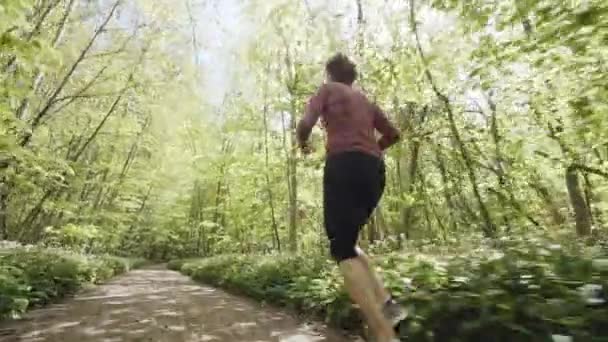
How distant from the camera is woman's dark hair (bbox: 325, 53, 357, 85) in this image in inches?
133

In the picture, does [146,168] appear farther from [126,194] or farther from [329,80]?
[329,80]

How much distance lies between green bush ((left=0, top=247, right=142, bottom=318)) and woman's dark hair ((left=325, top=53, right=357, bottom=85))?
Result: 461cm

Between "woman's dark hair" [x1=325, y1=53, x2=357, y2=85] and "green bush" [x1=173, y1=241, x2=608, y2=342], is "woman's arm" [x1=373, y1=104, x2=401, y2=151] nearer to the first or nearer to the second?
"woman's dark hair" [x1=325, y1=53, x2=357, y2=85]

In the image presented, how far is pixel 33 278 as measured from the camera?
24.7 feet

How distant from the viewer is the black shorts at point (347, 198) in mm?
2932

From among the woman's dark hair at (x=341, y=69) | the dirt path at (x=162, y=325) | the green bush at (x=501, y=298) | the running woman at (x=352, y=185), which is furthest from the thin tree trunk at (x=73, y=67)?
the running woman at (x=352, y=185)

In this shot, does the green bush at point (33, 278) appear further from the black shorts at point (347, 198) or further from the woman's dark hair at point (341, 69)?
the woman's dark hair at point (341, 69)

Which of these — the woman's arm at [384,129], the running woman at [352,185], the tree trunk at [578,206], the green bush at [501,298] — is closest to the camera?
the green bush at [501,298]

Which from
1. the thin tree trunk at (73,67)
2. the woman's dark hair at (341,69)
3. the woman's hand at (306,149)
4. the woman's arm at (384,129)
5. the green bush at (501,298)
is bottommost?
the green bush at (501,298)

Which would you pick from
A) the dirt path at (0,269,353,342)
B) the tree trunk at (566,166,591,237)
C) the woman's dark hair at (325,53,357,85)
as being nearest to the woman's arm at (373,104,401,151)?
the woman's dark hair at (325,53,357,85)

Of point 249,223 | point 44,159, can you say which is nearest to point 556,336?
point 44,159

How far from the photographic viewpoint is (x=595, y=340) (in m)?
2.29

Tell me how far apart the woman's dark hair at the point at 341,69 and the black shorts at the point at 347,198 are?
0.66 m

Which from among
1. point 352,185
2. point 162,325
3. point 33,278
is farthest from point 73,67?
point 352,185
